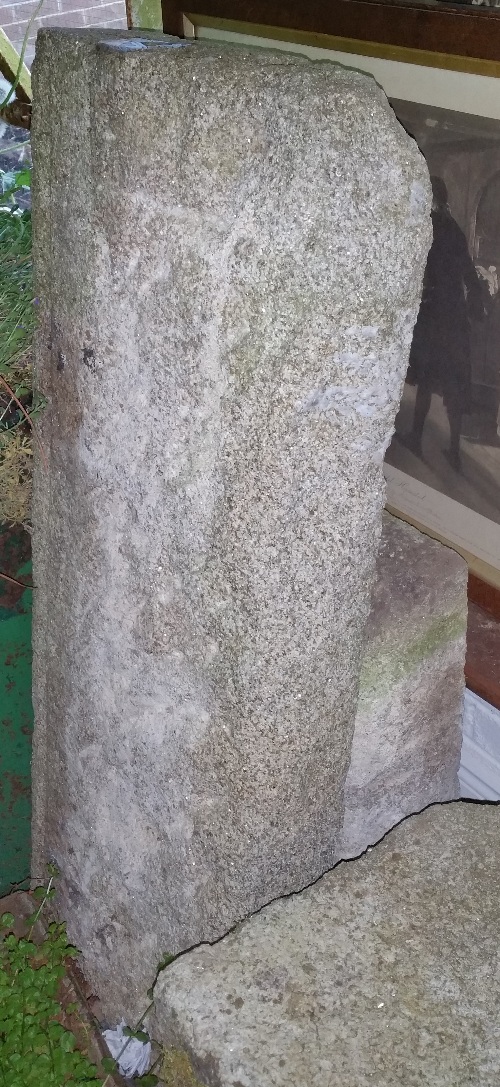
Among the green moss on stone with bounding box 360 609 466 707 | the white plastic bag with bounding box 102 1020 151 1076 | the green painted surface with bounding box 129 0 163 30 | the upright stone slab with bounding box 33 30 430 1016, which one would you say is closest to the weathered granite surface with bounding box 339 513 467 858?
the green moss on stone with bounding box 360 609 466 707

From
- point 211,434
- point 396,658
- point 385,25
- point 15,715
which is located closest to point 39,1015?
point 15,715

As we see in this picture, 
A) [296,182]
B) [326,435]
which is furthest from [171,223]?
[326,435]

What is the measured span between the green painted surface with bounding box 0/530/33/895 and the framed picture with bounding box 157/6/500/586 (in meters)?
0.96

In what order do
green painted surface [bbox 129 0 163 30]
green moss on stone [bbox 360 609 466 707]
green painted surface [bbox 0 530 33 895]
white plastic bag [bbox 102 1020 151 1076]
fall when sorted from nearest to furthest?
green moss on stone [bbox 360 609 466 707] → white plastic bag [bbox 102 1020 151 1076] → green painted surface [bbox 0 530 33 895] → green painted surface [bbox 129 0 163 30]

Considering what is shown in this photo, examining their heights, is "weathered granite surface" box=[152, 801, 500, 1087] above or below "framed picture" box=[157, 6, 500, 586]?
below

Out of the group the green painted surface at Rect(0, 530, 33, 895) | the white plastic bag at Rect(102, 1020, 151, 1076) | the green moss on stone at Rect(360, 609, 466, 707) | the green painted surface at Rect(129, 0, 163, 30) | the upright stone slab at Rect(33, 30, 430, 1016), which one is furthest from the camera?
the green painted surface at Rect(129, 0, 163, 30)

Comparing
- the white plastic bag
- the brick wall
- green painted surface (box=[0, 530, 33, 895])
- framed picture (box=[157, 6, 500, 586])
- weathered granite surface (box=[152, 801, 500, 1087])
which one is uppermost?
the brick wall

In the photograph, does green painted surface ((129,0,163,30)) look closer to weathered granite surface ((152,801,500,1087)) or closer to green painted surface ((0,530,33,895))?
green painted surface ((0,530,33,895))

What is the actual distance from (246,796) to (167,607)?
0.29m

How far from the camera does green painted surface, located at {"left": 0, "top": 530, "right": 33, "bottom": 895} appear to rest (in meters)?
1.70

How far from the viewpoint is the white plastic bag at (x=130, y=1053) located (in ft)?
5.22

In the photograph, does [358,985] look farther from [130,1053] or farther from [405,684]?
Result: [130,1053]

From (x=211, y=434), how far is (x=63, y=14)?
2.04 metres

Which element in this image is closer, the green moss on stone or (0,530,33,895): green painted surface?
the green moss on stone
